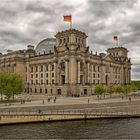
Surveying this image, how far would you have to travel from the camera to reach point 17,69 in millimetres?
124375

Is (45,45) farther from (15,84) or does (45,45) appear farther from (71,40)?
(15,84)

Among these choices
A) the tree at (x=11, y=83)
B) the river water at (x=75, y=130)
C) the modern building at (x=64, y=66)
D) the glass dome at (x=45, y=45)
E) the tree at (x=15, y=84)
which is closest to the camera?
the river water at (x=75, y=130)

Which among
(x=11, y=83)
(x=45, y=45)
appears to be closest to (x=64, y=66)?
(x=45, y=45)

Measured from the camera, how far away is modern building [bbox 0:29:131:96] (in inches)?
4126

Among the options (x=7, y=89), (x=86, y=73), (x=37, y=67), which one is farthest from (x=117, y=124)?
(x=37, y=67)

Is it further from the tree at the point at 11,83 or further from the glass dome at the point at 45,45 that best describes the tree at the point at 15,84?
the glass dome at the point at 45,45

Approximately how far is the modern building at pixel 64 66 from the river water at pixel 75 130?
54429 millimetres

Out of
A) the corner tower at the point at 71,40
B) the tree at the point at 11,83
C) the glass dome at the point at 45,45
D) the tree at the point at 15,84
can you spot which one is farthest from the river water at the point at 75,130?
the glass dome at the point at 45,45

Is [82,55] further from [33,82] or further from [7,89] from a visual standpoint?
[7,89]

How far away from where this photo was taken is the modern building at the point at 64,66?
105m

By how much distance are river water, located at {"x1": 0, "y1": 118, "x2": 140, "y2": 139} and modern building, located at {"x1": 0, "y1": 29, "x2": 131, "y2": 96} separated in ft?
179

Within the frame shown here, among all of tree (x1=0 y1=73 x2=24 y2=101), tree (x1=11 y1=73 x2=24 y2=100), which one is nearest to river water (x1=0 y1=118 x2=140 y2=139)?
tree (x1=0 y1=73 x2=24 y2=101)

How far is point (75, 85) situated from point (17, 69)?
34.4m

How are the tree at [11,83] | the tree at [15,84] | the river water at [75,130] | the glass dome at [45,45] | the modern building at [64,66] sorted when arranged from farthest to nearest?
the glass dome at [45,45] < the modern building at [64,66] < the tree at [15,84] < the tree at [11,83] < the river water at [75,130]
